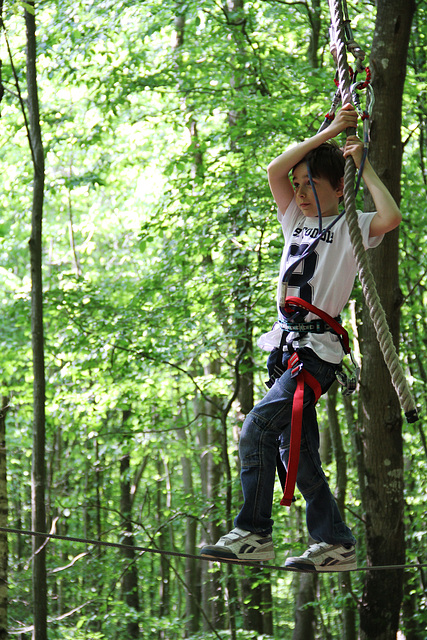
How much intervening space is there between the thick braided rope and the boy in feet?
0.67

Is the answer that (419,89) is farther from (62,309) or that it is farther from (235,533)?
(235,533)

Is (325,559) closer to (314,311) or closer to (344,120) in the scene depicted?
(314,311)

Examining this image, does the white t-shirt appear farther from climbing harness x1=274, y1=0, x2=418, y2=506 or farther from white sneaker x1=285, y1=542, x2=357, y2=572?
white sneaker x1=285, y1=542, x2=357, y2=572

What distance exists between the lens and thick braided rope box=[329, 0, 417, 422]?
1810mm

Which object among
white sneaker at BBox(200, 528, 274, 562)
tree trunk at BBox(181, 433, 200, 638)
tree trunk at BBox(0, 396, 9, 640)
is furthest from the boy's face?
tree trunk at BBox(181, 433, 200, 638)

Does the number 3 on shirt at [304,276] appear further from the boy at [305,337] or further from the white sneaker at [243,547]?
the white sneaker at [243,547]

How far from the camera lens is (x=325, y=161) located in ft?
7.38

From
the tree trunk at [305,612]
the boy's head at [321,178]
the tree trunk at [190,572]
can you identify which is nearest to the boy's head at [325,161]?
the boy's head at [321,178]

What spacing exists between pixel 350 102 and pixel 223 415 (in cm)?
404

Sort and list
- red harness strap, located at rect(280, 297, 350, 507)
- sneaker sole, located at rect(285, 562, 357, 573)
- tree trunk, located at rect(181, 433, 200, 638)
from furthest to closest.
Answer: tree trunk, located at rect(181, 433, 200, 638), sneaker sole, located at rect(285, 562, 357, 573), red harness strap, located at rect(280, 297, 350, 507)

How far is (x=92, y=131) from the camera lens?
6.84 m

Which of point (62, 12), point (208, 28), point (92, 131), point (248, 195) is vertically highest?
point (208, 28)

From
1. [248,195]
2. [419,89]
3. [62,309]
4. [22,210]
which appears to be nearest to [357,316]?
[248,195]

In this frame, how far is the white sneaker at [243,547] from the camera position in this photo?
220cm
